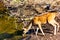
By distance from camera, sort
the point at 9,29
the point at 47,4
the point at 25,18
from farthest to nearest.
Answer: the point at 47,4, the point at 25,18, the point at 9,29

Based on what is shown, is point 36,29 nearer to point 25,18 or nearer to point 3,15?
point 25,18

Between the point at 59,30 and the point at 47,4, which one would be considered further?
the point at 47,4

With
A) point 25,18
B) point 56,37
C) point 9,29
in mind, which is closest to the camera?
point 56,37

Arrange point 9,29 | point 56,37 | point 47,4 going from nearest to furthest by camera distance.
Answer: point 56,37
point 9,29
point 47,4

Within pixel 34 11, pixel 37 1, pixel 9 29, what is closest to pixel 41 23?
pixel 9 29

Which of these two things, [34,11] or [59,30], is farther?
[34,11]

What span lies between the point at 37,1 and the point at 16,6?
96 centimetres

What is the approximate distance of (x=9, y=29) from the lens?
32.2 feet

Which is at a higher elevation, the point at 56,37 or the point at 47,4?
the point at 47,4

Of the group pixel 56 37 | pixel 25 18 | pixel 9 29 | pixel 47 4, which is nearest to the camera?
pixel 56 37

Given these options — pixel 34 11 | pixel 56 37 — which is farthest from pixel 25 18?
pixel 56 37

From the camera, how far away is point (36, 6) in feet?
37.3

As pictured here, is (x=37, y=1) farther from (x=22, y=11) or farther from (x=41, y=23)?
(x=41, y=23)

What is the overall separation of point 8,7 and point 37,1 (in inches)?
52.3
